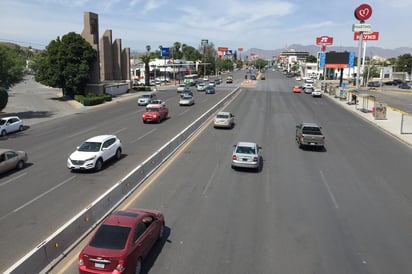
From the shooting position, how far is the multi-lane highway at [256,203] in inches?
449

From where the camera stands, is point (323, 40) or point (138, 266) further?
point (323, 40)

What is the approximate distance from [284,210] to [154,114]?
24859 mm

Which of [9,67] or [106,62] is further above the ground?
[106,62]

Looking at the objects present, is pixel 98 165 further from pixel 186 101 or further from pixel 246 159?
pixel 186 101

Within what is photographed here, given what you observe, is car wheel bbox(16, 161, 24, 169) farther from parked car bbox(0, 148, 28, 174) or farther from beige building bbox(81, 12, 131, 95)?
beige building bbox(81, 12, 131, 95)

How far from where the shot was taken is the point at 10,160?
20.6 m

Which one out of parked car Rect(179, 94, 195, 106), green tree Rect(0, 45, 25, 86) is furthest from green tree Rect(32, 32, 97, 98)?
parked car Rect(179, 94, 195, 106)

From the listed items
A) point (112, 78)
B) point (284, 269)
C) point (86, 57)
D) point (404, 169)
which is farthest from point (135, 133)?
point (112, 78)

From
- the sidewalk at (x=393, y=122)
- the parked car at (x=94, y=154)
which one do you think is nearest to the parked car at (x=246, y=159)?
the parked car at (x=94, y=154)

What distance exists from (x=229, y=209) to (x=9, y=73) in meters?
39.0

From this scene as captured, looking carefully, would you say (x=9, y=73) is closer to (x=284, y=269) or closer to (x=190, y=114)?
(x=190, y=114)

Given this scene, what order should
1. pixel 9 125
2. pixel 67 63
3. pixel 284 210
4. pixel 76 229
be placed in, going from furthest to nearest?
1. pixel 67 63
2. pixel 9 125
3. pixel 284 210
4. pixel 76 229

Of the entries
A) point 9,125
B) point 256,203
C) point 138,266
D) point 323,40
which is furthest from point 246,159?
point 323,40

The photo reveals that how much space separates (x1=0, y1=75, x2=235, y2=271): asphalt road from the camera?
13.5m
